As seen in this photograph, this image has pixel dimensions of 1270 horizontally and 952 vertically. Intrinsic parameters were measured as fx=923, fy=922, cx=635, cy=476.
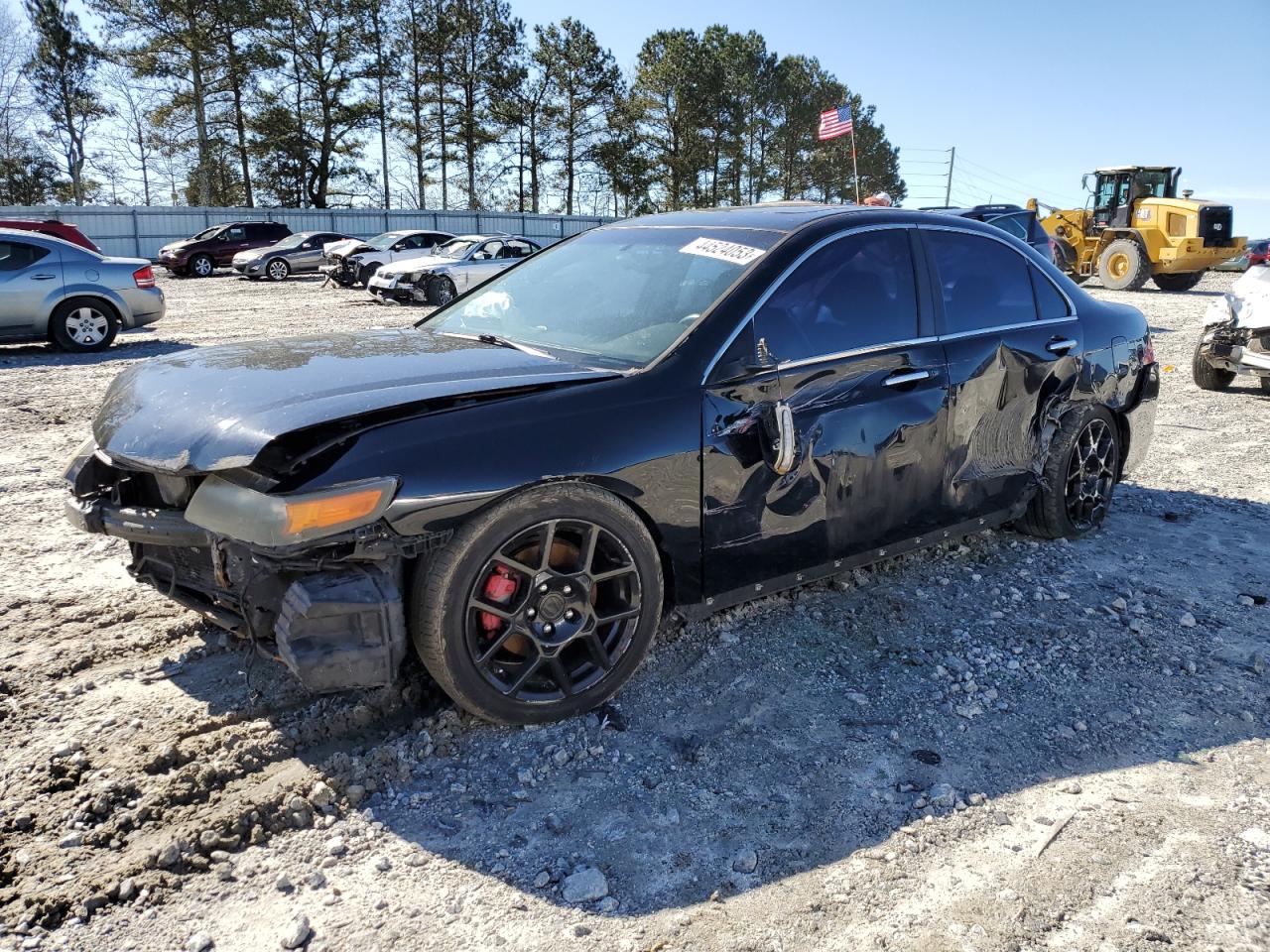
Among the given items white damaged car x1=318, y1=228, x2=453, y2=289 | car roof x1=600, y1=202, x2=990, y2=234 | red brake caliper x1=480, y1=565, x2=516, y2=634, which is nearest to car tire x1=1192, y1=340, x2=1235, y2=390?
car roof x1=600, y1=202, x2=990, y2=234

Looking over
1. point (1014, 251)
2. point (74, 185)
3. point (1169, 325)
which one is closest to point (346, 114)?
point (74, 185)

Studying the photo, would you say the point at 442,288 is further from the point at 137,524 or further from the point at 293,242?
the point at 137,524

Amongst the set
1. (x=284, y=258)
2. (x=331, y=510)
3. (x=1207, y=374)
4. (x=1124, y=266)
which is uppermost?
(x=284, y=258)

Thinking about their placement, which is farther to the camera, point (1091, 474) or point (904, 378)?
point (1091, 474)

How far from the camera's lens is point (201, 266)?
26.7 metres

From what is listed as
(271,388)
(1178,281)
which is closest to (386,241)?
(1178,281)

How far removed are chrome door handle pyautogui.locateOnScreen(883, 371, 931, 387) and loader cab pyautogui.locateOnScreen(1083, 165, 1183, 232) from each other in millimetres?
20443

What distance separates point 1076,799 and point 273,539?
2.40 m

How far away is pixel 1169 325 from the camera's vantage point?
1555cm

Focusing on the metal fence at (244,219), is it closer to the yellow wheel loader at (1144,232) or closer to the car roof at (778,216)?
the yellow wheel loader at (1144,232)

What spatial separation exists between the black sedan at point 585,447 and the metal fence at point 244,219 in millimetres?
23017

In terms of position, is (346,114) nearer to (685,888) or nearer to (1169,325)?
(1169,325)

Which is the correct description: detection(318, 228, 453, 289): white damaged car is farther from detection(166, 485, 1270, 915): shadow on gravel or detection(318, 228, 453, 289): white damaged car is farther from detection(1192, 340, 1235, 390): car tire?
detection(166, 485, 1270, 915): shadow on gravel

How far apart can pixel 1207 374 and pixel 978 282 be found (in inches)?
280
